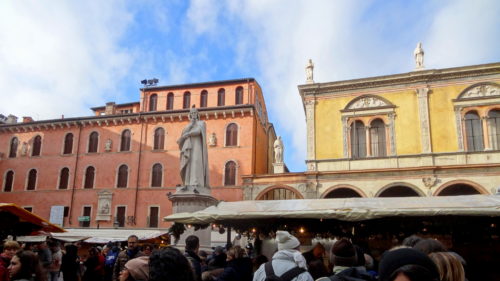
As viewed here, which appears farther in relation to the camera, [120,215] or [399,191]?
[120,215]

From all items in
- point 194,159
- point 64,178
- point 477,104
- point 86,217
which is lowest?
point 86,217

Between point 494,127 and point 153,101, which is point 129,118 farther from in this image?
point 494,127

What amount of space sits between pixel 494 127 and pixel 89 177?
87.7 feet

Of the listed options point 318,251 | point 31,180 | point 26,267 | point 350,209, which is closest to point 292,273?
point 26,267

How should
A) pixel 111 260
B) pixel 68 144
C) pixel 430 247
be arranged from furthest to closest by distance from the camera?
pixel 68 144
pixel 111 260
pixel 430 247

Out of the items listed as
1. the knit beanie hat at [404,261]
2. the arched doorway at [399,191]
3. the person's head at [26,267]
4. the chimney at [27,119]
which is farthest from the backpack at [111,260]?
the chimney at [27,119]

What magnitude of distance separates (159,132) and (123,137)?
2.96 meters

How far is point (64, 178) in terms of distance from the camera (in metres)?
32.7

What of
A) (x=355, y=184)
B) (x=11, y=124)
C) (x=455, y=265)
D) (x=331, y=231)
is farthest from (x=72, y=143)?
(x=455, y=265)

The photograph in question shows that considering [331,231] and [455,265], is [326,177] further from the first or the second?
[455,265]

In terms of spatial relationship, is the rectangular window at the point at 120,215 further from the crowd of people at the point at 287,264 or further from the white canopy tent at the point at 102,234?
the crowd of people at the point at 287,264

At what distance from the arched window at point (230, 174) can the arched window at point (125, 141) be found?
26.0 ft

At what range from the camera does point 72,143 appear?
1309 inches

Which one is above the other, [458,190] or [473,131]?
[473,131]
